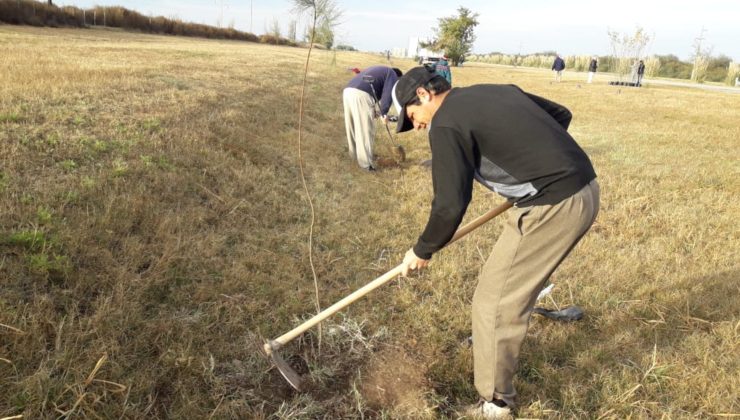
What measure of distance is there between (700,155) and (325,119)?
7.71m

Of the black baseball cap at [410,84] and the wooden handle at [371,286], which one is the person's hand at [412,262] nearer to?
the wooden handle at [371,286]

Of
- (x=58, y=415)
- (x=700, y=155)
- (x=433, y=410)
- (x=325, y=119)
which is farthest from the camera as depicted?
(x=325, y=119)

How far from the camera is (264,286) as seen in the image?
11.8ft

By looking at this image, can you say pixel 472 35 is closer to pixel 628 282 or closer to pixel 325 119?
pixel 325 119

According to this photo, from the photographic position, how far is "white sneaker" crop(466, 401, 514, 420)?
2.44 meters

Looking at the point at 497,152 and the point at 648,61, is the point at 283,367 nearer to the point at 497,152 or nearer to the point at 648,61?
the point at 497,152

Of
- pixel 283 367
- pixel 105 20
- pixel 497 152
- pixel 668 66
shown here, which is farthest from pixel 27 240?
pixel 668 66

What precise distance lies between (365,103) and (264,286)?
4.13 metres

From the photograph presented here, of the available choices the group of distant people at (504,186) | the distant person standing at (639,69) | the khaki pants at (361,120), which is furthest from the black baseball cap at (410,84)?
the distant person standing at (639,69)

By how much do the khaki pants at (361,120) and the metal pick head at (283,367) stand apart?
4691 millimetres

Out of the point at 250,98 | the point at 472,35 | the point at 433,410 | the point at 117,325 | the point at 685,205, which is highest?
the point at 472,35

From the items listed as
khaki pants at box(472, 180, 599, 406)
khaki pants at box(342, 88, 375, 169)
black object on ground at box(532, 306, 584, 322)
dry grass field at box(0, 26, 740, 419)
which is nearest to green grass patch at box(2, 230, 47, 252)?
dry grass field at box(0, 26, 740, 419)

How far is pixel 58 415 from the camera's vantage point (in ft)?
7.22

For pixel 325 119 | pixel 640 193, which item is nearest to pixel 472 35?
pixel 325 119
